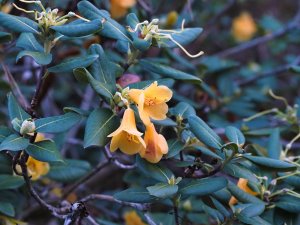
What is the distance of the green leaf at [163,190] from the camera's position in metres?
1.03

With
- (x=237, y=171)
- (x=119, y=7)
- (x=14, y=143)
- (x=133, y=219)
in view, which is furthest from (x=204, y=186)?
(x=119, y=7)

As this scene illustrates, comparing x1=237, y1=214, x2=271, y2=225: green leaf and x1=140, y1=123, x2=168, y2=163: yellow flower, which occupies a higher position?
x1=140, y1=123, x2=168, y2=163: yellow flower

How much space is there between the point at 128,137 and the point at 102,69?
17 centimetres

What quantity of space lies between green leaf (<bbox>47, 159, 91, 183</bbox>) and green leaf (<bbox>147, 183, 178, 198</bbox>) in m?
0.45

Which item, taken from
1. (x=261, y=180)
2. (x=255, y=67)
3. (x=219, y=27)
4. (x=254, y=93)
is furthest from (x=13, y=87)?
(x=219, y=27)

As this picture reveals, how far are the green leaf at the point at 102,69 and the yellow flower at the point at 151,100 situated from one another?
9 cm

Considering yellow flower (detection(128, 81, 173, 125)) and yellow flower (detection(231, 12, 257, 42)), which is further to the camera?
yellow flower (detection(231, 12, 257, 42))

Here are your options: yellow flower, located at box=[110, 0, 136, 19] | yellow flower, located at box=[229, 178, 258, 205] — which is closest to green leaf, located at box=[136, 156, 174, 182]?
yellow flower, located at box=[229, 178, 258, 205]

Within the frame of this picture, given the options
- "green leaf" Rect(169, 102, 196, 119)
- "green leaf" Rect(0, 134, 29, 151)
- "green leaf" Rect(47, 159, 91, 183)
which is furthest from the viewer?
"green leaf" Rect(47, 159, 91, 183)

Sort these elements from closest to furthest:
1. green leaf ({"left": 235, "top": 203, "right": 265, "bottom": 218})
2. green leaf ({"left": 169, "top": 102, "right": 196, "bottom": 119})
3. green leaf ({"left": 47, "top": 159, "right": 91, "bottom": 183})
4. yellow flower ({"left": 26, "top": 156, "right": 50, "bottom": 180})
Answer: green leaf ({"left": 235, "top": 203, "right": 265, "bottom": 218})
green leaf ({"left": 169, "top": 102, "right": 196, "bottom": 119})
yellow flower ({"left": 26, "top": 156, "right": 50, "bottom": 180})
green leaf ({"left": 47, "top": 159, "right": 91, "bottom": 183})

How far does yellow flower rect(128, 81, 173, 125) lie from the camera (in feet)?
3.50

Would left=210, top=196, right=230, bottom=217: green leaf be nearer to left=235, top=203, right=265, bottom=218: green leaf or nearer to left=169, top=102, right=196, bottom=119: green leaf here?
left=235, top=203, right=265, bottom=218: green leaf

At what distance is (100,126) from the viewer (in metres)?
1.07

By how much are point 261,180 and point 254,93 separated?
1015 millimetres
